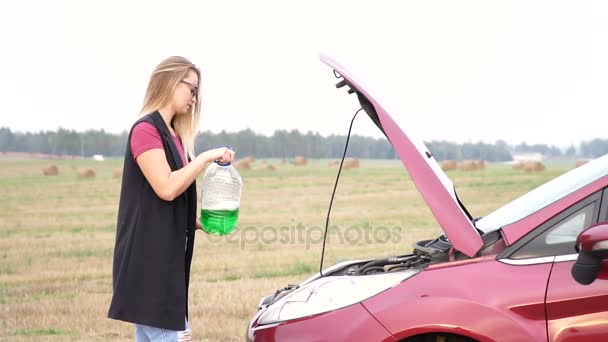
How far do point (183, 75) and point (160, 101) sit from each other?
0.17 metres

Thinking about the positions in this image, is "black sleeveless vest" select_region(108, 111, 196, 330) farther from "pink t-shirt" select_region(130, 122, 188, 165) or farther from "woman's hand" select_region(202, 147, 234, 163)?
"woman's hand" select_region(202, 147, 234, 163)

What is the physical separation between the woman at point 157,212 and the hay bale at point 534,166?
34290mm

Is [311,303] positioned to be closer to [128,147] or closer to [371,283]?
[371,283]

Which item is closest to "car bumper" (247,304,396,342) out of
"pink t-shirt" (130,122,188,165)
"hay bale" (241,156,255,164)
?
"pink t-shirt" (130,122,188,165)

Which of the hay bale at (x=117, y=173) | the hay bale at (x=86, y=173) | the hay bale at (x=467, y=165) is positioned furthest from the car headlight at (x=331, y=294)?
the hay bale at (x=467, y=165)

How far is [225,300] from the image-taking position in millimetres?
9477

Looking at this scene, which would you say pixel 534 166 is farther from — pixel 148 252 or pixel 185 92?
pixel 148 252

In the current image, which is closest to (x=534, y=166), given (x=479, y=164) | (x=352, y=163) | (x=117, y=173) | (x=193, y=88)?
(x=479, y=164)

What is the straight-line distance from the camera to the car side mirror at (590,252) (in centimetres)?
320

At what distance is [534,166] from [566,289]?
34681mm

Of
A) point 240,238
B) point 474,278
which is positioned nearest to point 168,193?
point 474,278

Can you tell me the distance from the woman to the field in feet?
12.0

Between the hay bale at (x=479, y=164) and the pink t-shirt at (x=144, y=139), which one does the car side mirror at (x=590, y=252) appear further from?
the hay bale at (x=479, y=164)

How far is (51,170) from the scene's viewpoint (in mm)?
34281
